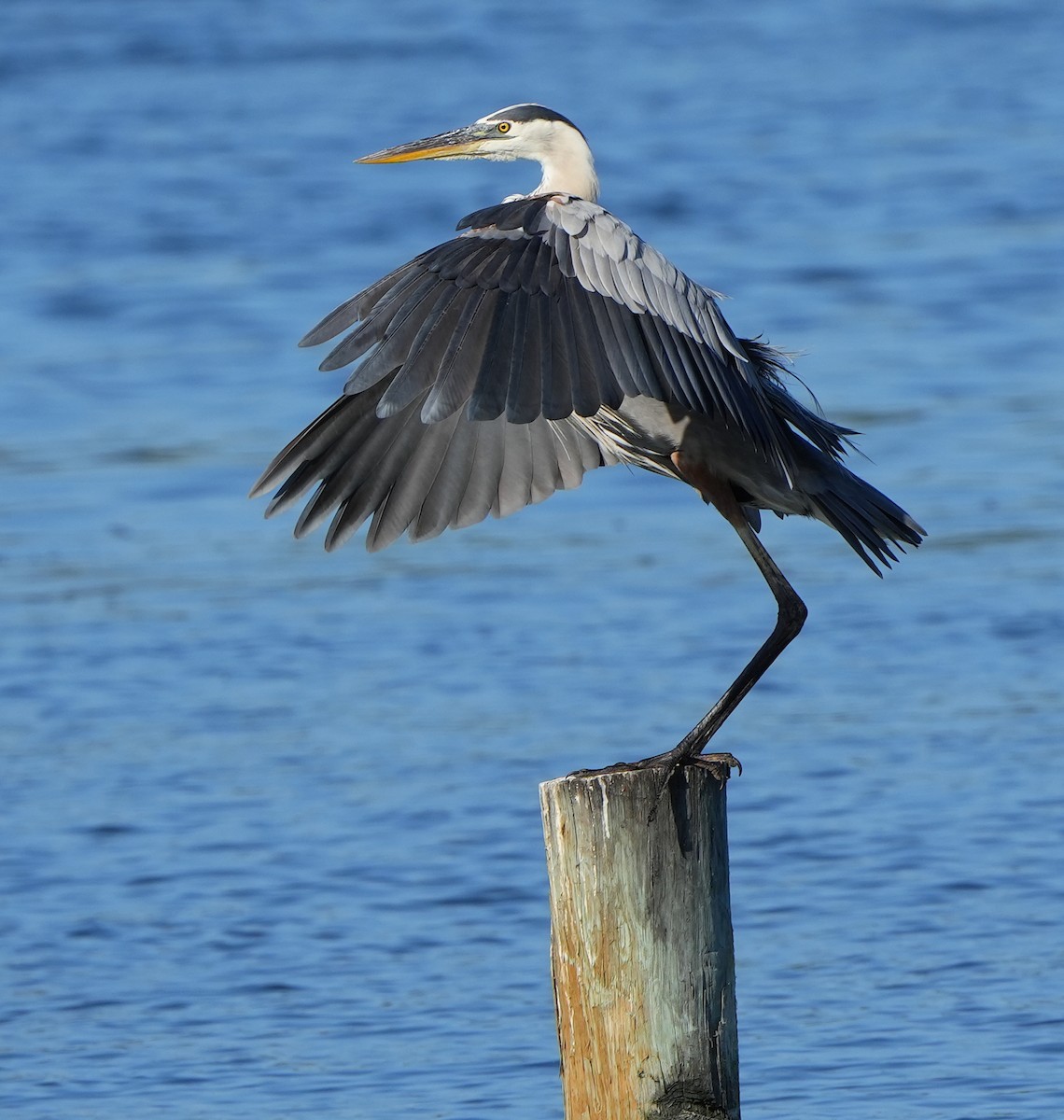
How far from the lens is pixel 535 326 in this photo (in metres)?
5.01

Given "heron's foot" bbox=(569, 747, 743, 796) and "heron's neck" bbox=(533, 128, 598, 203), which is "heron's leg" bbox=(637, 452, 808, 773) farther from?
"heron's neck" bbox=(533, 128, 598, 203)

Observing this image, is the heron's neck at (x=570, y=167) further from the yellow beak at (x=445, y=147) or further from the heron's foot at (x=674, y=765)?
the heron's foot at (x=674, y=765)

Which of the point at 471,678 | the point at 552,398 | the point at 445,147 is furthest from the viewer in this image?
the point at 471,678

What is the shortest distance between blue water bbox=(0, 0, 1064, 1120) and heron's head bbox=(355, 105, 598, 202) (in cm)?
284

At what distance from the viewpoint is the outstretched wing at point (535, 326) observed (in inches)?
193

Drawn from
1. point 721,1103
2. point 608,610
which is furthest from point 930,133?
point 721,1103

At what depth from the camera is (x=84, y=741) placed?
33.6 feet

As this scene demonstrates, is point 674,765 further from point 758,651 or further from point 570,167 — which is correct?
point 570,167

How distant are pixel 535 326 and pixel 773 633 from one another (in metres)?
1.39

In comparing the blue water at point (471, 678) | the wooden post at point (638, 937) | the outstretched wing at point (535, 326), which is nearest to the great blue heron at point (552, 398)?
the outstretched wing at point (535, 326)

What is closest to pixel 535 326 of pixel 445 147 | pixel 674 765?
pixel 674 765

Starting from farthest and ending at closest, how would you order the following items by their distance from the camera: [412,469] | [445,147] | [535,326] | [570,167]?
[445,147], [570,167], [412,469], [535,326]

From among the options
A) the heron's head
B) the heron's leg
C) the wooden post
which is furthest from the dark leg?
the heron's head

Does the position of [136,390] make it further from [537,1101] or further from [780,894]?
[537,1101]
